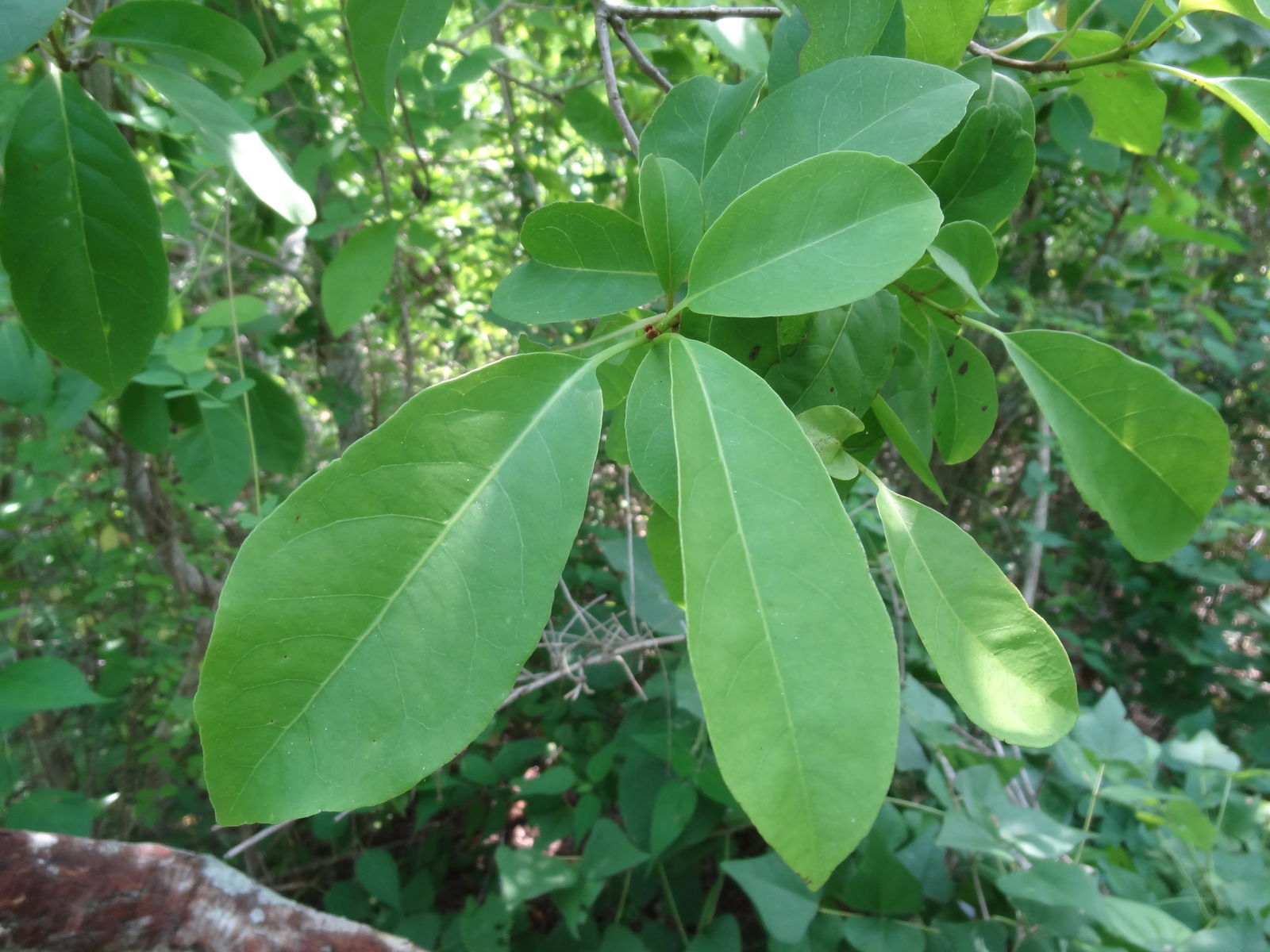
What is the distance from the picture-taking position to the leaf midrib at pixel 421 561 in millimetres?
365

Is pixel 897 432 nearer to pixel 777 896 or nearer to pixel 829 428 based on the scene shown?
pixel 829 428

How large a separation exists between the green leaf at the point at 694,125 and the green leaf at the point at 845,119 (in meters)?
0.07

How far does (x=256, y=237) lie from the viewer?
1.90 metres

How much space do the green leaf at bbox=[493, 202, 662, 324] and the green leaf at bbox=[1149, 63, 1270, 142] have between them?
0.50m

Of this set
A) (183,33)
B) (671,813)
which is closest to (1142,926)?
(671,813)

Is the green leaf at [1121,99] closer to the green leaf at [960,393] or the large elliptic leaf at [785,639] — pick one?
the green leaf at [960,393]

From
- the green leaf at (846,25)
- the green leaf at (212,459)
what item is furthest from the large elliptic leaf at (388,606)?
the green leaf at (212,459)

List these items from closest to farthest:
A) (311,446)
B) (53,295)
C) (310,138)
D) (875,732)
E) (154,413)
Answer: (875,732), (53,295), (154,413), (310,138), (311,446)

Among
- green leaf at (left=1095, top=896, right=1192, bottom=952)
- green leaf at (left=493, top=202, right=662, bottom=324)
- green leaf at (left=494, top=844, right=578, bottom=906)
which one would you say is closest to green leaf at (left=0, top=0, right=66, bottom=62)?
green leaf at (left=493, top=202, right=662, bottom=324)

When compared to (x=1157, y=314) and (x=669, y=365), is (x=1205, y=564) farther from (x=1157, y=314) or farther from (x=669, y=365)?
(x=669, y=365)

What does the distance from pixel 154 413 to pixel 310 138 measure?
0.94 meters

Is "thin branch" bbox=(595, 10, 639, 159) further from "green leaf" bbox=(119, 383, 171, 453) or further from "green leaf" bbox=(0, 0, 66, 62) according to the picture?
"green leaf" bbox=(119, 383, 171, 453)

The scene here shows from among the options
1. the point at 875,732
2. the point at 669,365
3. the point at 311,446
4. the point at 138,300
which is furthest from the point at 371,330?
the point at 875,732

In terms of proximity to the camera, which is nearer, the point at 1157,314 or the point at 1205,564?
the point at 1205,564
